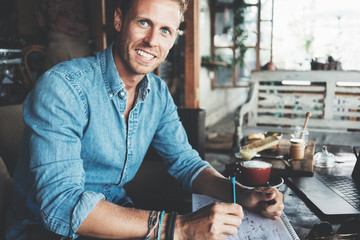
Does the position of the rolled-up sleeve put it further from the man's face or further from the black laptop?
the black laptop

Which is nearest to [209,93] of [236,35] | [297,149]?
[236,35]

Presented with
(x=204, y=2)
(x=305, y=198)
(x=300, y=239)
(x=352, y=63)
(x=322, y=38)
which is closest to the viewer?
(x=300, y=239)

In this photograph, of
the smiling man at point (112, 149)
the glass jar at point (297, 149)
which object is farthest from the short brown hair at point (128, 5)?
the glass jar at point (297, 149)

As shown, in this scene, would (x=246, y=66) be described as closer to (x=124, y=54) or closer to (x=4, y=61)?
(x=4, y=61)

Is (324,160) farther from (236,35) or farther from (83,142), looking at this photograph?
(236,35)

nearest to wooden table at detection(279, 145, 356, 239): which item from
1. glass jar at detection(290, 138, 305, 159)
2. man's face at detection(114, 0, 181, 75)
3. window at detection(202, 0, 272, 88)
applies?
glass jar at detection(290, 138, 305, 159)

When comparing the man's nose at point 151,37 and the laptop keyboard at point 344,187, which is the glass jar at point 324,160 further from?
the man's nose at point 151,37

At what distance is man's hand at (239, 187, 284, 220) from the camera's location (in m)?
1.10

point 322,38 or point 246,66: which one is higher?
point 322,38

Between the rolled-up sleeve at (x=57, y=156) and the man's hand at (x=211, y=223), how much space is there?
278 millimetres

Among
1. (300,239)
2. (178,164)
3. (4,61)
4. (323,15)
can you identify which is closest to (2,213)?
(178,164)

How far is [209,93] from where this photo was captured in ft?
25.0

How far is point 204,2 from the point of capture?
24.3ft

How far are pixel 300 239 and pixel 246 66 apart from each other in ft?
25.3
